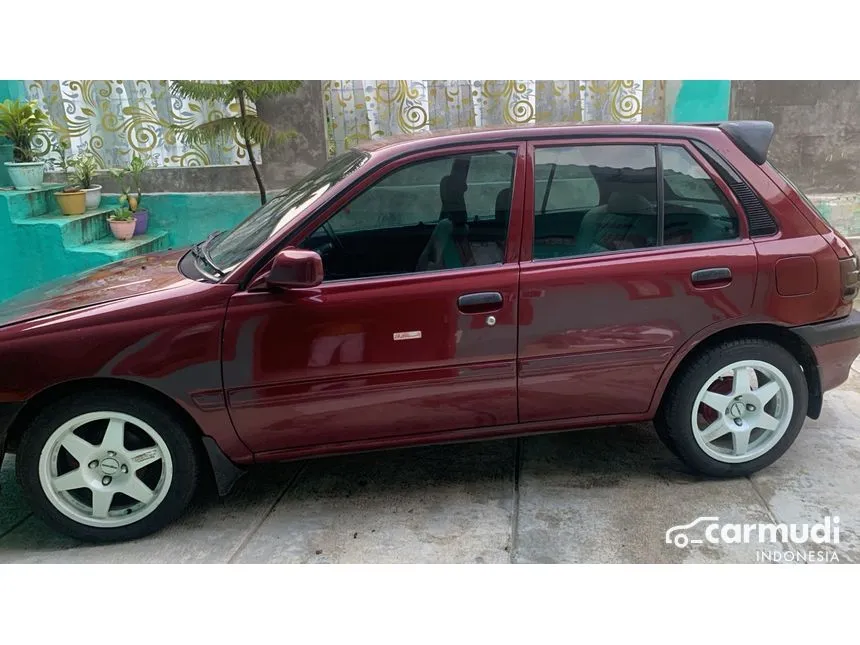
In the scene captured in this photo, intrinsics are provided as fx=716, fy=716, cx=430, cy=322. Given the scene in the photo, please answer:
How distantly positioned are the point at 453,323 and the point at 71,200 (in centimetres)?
510

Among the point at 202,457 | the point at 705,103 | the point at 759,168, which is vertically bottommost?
the point at 202,457

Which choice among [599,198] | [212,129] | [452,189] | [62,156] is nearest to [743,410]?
[599,198]

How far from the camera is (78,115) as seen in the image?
23.3 ft

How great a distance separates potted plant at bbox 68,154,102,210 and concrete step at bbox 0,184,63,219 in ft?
0.66

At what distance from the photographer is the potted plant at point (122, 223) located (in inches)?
271

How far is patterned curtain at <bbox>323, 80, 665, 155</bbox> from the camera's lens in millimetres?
7031

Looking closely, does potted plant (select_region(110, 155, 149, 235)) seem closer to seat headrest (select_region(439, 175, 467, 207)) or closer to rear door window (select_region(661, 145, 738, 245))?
seat headrest (select_region(439, 175, 467, 207))

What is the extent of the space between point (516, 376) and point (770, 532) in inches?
50.6

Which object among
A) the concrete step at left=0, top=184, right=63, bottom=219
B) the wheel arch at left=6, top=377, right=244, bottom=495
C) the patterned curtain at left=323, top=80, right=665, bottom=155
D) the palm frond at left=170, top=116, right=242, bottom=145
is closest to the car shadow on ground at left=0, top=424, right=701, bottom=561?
the wheel arch at left=6, top=377, right=244, bottom=495

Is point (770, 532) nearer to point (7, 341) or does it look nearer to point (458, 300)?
point (458, 300)

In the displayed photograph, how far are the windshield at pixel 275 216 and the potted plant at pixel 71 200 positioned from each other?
144 inches

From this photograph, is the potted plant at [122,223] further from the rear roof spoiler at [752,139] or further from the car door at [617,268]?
the rear roof spoiler at [752,139]

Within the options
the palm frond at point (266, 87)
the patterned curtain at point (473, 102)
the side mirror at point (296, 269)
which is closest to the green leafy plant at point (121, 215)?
the palm frond at point (266, 87)
